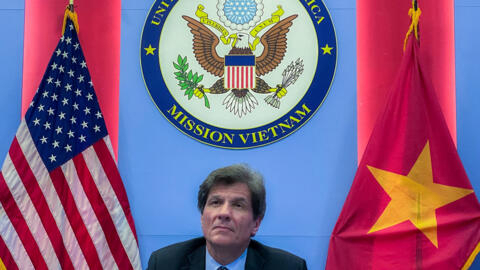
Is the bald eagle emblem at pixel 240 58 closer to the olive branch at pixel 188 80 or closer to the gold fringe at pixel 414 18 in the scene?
the olive branch at pixel 188 80

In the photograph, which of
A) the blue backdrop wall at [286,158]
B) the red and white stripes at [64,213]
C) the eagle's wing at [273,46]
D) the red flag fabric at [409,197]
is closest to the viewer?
the red flag fabric at [409,197]

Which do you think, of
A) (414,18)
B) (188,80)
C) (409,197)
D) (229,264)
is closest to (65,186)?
(188,80)

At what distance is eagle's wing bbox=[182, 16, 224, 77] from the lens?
3543mm

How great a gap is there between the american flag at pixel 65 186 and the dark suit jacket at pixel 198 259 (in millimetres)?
1229

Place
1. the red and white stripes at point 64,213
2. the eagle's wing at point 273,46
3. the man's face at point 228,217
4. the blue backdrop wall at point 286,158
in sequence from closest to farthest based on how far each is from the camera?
the man's face at point 228,217, the red and white stripes at point 64,213, the blue backdrop wall at point 286,158, the eagle's wing at point 273,46

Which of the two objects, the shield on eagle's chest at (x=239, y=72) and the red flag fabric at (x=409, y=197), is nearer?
the red flag fabric at (x=409, y=197)

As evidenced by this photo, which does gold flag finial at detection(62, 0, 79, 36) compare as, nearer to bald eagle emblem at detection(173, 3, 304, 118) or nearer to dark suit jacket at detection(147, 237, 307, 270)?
bald eagle emblem at detection(173, 3, 304, 118)

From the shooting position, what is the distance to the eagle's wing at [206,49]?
3.54 metres

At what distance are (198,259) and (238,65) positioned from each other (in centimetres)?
157

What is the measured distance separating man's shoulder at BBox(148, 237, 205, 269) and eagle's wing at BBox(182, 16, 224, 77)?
148cm

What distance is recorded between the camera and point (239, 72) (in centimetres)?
354

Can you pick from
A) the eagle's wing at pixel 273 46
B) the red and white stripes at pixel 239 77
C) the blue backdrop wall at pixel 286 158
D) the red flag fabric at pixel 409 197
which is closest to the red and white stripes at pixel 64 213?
the blue backdrop wall at pixel 286 158

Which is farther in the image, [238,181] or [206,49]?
[206,49]

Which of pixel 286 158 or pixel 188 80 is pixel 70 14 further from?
pixel 286 158
